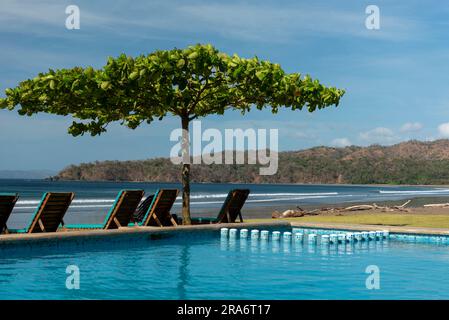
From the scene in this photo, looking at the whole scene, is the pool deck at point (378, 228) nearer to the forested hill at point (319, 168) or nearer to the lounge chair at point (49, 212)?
the lounge chair at point (49, 212)

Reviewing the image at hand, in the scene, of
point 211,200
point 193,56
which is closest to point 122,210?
point 193,56

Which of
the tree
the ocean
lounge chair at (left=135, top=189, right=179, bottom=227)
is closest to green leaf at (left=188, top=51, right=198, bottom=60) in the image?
the tree

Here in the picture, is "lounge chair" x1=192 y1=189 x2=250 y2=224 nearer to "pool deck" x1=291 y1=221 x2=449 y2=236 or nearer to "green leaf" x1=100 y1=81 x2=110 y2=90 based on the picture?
"pool deck" x1=291 y1=221 x2=449 y2=236

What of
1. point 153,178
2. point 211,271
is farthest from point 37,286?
point 153,178

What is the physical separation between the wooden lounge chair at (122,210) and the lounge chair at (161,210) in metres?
0.59

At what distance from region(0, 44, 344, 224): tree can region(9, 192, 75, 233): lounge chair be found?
9.90 feet

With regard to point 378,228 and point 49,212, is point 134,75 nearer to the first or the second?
point 49,212
